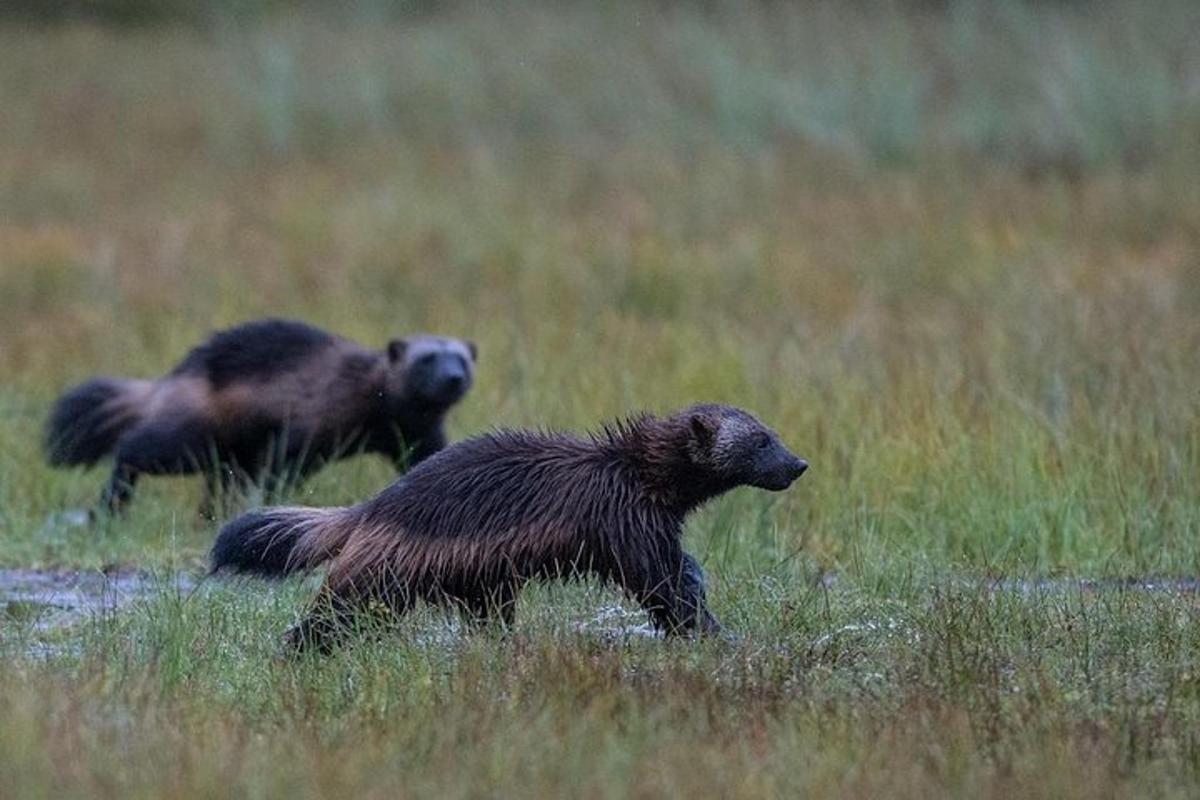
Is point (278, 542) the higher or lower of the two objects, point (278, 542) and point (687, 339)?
the lower

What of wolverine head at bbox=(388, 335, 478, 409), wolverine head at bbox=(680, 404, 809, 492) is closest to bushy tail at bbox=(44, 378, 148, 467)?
wolverine head at bbox=(388, 335, 478, 409)

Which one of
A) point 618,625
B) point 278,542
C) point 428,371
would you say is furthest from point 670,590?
point 428,371

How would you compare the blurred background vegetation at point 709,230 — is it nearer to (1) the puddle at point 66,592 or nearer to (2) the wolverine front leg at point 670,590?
(1) the puddle at point 66,592

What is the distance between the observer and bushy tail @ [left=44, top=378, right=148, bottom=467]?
8.77 meters

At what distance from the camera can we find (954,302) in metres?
11.3

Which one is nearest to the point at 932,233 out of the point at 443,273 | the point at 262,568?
the point at 443,273

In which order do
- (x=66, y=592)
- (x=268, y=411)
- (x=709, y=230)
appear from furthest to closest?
1. (x=709, y=230)
2. (x=268, y=411)
3. (x=66, y=592)

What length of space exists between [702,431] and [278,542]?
3.69 ft

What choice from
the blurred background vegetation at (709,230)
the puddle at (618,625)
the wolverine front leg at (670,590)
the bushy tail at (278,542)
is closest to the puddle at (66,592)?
the bushy tail at (278,542)

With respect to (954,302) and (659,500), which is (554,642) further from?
(954,302)

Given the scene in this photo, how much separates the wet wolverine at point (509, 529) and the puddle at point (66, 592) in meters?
0.47

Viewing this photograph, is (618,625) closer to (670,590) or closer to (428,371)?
(670,590)

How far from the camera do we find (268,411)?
28.9ft

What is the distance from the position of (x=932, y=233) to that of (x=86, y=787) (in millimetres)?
9149
